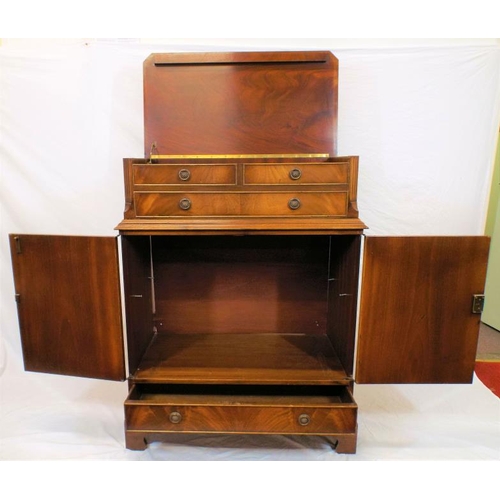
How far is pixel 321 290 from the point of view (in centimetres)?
159

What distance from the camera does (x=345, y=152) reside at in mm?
1721

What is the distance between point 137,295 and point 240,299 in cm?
44

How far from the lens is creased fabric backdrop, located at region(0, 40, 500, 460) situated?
1.63 metres

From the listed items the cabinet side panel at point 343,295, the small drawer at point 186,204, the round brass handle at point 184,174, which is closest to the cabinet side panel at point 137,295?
the small drawer at point 186,204

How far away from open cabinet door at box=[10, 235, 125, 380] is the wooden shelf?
0.18 metres

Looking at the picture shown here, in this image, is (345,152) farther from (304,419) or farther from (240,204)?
(304,419)

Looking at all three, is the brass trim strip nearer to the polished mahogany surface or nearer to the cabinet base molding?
the polished mahogany surface

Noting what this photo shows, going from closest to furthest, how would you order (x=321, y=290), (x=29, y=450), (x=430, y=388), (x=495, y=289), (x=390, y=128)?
(x=29, y=450) → (x=321, y=290) → (x=390, y=128) → (x=430, y=388) → (x=495, y=289)

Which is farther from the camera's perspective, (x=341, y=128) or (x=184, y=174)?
(x=341, y=128)

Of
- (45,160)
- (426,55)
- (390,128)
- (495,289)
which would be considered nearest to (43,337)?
(45,160)

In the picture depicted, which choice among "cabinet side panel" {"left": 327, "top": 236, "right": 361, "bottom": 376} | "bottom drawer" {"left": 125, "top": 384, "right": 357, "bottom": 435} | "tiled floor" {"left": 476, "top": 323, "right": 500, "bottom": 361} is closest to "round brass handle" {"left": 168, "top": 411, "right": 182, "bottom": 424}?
"bottom drawer" {"left": 125, "top": 384, "right": 357, "bottom": 435}

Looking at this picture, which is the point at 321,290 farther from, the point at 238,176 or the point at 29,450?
the point at 29,450

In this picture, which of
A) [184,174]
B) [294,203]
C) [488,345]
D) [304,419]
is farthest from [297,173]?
[488,345]

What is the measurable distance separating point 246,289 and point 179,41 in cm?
113
